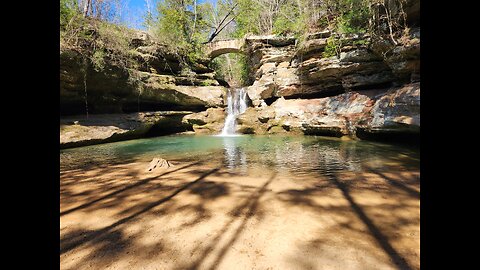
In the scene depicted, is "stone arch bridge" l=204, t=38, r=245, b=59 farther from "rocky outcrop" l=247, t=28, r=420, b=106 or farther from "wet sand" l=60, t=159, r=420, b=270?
"wet sand" l=60, t=159, r=420, b=270

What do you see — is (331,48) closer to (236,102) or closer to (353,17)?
(353,17)

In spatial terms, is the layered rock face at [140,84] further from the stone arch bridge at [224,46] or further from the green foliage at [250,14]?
the green foliage at [250,14]

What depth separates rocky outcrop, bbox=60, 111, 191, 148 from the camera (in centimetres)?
964

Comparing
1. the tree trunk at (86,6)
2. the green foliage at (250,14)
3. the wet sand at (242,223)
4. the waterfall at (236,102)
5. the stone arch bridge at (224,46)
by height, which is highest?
the green foliage at (250,14)

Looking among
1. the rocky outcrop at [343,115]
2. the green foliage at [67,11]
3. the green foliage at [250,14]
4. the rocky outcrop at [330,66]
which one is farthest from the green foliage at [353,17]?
the green foliage at [67,11]

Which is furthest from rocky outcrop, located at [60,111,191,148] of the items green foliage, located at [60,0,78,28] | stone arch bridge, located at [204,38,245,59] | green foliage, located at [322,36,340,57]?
green foliage, located at [322,36,340,57]

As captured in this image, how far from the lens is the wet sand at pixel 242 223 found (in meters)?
2.12

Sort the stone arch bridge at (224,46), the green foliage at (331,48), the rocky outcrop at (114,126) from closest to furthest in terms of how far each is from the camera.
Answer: the rocky outcrop at (114,126)
the green foliage at (331,48)
the stone arch bridge at (224,46)

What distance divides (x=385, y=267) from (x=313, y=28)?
1284cm

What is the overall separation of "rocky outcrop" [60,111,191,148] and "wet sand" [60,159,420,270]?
20.6ft

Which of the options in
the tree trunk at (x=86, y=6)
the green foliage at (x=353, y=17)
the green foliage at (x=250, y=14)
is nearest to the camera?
the tree trunk at (x=86, y=6)

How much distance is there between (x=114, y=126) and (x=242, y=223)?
10.8 meters

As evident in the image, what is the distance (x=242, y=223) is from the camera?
278 cm

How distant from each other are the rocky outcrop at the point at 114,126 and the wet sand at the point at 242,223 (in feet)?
20.6
